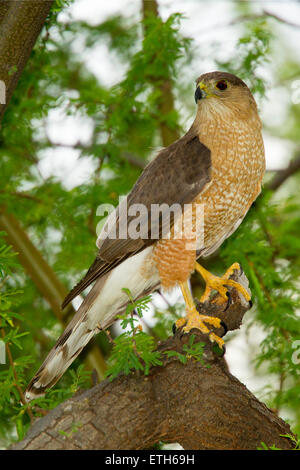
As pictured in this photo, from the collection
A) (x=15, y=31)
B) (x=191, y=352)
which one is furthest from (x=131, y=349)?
(x=15, y=31)

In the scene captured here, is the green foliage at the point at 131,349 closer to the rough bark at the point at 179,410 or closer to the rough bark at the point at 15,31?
the rough bark at the point at 179,410

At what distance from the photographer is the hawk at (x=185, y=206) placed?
12.2 ft

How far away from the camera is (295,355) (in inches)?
163

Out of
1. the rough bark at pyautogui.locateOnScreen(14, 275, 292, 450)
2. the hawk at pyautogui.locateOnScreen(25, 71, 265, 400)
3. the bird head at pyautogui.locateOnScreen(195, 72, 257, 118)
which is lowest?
the rough bark at pyautogui.locateOnScreen(14, 275, 292, 450)

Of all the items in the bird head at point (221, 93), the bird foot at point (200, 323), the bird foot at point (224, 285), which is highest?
the bird head at point (221, 93)

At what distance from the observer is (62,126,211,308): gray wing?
3699 millimetres

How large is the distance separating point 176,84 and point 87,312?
2975 mm

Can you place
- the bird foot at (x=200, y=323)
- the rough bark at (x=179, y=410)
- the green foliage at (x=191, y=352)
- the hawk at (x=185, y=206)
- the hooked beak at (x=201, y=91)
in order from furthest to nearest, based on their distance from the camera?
the hooked beak at (x=201, y=91)
the hawk at (x=185, y=206)
the bird foot at (x=200, y=323)
the green foliage at (x=191, y=352)
the rough bark at (x=179, y=410)

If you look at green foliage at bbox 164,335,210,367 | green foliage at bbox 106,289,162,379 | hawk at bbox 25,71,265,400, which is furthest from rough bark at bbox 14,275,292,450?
hawk at bbox 25,71,265,400

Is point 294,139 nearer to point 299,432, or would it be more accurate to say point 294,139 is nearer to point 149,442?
point 299,432

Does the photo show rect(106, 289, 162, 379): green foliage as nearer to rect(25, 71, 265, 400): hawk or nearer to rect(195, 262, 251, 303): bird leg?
rect(25, 71, 265, 400): hawk

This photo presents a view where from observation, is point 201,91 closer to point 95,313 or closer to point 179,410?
point 95,313

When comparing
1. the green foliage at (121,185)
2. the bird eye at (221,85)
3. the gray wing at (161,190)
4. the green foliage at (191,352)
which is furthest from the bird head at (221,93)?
the green foliage at (191,352)
